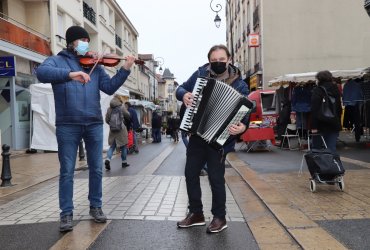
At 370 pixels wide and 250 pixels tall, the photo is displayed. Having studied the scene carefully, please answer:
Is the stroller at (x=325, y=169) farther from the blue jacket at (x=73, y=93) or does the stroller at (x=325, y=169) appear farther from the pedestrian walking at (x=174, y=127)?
the pedestrian walking at (x=174, y=127)

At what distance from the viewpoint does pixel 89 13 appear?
95.6ft

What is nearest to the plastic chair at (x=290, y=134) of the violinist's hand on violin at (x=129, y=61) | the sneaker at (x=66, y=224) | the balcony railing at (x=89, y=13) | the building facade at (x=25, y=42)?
the building facade at (x=25, y=42)

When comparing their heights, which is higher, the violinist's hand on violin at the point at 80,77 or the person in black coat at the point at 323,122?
the violinist's hand on violin at the point at 80,77

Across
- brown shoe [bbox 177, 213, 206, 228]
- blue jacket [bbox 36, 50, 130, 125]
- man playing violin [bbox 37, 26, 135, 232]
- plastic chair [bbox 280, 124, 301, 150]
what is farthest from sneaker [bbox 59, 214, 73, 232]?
plastic chair [bbox 280, 124, 301, 150]

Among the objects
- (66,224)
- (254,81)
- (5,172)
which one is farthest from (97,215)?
(254,81)

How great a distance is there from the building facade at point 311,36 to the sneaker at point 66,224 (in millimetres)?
25612

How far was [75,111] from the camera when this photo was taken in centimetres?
456

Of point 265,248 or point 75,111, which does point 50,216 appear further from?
point 265,248

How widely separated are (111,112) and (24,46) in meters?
8.02

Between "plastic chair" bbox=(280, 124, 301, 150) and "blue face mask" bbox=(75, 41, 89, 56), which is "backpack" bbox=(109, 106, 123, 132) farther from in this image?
"blue face mask" bbox=(75, 41, 89, 56)

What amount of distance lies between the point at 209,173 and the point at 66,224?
1.55 m

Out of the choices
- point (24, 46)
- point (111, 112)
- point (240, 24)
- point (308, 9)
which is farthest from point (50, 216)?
point (240, 24)

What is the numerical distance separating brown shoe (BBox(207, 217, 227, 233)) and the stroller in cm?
226

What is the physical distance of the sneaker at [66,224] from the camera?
4.44 metres
